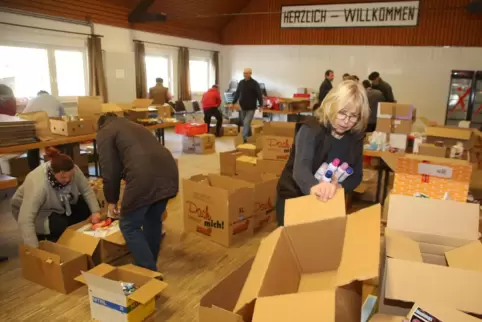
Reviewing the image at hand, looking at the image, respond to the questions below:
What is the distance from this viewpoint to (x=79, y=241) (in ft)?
8.44

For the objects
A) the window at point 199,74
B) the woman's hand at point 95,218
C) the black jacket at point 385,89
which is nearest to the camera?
the woman's hand at point 95,218

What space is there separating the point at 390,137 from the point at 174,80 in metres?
6.94

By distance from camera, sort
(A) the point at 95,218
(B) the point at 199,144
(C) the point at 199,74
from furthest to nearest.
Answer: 1. (C) the point at 199,74
2. (B) the point at 199,144
3. (A) the point at 95,218

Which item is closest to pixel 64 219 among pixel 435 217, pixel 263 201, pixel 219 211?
pixel 219 211

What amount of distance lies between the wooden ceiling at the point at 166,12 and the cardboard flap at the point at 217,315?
20.5 ft

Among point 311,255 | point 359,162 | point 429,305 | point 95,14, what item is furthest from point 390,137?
point 95,14

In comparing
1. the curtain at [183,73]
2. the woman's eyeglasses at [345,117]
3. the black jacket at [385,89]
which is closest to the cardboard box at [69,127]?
the woman's eyeglasses at [345,117]

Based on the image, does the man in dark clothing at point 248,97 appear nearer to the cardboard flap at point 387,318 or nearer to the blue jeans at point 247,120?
the blue jeans at point 247,120

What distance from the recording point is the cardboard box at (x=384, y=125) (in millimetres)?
3788

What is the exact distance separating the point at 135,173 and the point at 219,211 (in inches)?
41.5

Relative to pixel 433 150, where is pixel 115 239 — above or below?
below

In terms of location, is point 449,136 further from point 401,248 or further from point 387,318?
point 387,318

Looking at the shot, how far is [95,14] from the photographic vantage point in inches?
288

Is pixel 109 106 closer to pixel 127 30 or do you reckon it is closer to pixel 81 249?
pixel 81 249
